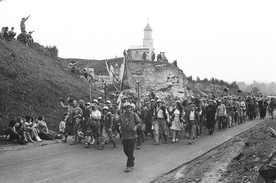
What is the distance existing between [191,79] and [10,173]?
69.5 m

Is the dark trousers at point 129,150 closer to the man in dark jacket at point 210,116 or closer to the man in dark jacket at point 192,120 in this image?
the man in dark jacket at point 192,120

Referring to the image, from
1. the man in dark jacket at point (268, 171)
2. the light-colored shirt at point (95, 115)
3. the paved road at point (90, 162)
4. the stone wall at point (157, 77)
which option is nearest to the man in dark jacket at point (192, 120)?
the paved road at point (90, 162)

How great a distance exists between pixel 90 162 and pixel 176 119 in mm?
5677

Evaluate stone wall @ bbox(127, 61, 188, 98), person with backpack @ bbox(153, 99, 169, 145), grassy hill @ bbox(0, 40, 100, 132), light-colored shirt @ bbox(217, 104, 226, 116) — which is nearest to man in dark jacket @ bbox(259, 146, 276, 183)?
person with backpack @ bbox(153, 99, 169, 145)

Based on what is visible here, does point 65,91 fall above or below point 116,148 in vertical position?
above

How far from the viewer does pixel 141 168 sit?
9555mm

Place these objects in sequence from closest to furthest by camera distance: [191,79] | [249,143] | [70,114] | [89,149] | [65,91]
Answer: [249,143], [89,149], [70,114], [65,91], [191,79]

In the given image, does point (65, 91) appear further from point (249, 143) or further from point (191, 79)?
point (191, 79)

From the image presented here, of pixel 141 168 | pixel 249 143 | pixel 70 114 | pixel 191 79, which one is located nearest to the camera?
pixel 141 168

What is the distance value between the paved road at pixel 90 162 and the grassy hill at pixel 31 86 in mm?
4794

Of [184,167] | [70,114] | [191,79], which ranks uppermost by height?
[191,79]

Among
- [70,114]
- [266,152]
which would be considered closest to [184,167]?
[266,152]

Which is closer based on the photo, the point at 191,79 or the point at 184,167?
the point at 184,167

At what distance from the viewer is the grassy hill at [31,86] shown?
1728 cm
